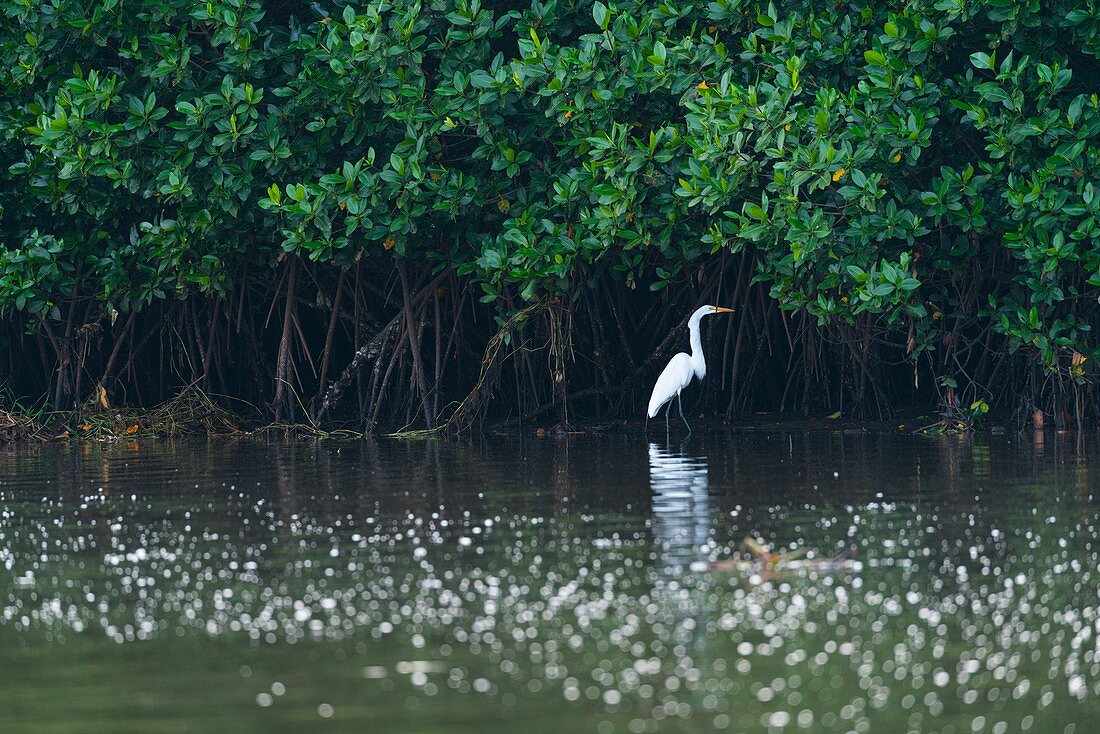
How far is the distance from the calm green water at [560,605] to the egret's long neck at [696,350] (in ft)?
14.3

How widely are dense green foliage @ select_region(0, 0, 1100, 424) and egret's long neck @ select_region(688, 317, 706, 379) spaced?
1.92 feet

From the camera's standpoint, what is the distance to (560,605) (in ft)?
17.7

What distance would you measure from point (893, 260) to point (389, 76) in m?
3.92

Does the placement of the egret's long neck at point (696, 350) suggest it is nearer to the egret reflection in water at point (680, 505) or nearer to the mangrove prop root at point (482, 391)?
the mangrove prop root at point (482, 391)

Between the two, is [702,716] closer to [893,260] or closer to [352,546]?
[352,546]

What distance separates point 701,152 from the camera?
449 inches

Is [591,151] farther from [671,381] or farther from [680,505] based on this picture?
[680,505]

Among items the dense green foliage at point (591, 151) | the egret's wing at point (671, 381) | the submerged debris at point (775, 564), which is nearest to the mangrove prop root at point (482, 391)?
the dense green foliage at point (591, 151)

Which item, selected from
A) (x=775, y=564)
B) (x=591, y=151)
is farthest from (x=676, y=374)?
(x=775, y=564)

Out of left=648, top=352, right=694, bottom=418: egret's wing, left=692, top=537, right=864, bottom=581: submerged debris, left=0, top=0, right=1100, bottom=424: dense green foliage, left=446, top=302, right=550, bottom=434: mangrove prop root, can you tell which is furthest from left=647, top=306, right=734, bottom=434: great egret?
left=692, top=537, right=864, bottom=581: submerged debris

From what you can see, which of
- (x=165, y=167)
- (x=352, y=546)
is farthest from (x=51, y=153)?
(x=352, y=546)

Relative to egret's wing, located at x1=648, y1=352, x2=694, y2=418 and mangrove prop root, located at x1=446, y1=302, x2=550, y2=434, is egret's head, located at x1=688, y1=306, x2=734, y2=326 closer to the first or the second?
egret's wing, located at x1=648, y1=352, x2=694, y2=418

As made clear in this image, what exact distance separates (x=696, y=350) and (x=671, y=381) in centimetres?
37

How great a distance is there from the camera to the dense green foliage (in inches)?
443
